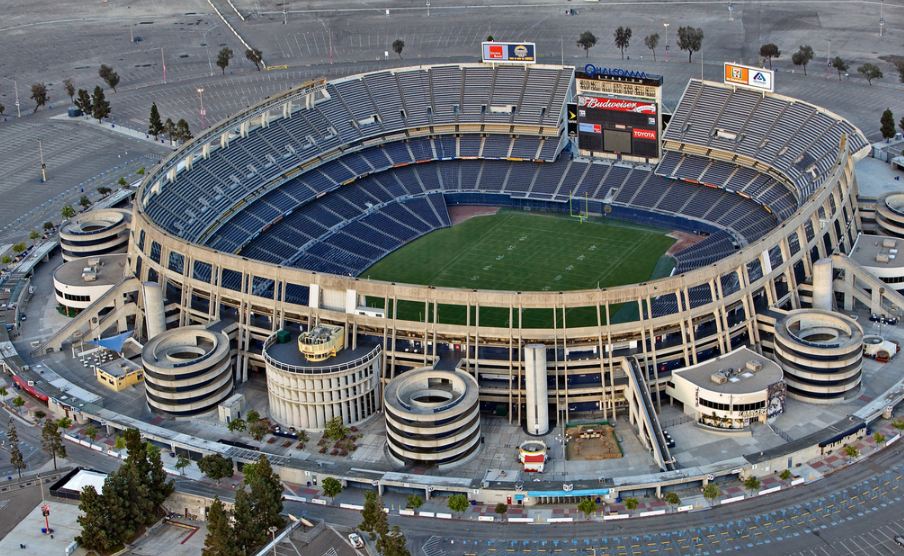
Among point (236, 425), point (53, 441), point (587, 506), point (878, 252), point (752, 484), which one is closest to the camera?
point (587, 506)

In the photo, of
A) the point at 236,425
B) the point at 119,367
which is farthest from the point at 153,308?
the point at 236,425

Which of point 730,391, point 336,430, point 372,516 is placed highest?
point 730,391

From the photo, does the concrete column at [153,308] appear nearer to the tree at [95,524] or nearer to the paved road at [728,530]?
the tree at [95,524]

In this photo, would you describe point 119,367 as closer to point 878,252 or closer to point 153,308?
point 153,308

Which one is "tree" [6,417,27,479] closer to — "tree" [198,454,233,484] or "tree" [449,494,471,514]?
"tree" [198,454,233,484]

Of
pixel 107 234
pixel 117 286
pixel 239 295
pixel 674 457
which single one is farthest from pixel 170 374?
pixel 674 457

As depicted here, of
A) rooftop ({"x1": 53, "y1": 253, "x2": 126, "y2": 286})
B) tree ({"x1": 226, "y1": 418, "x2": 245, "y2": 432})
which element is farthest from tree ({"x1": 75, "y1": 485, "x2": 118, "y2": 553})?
rooftop ({"x1": 53, "y1": 253, "x2": 126, "y2": 286})

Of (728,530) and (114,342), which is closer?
(728,530)
